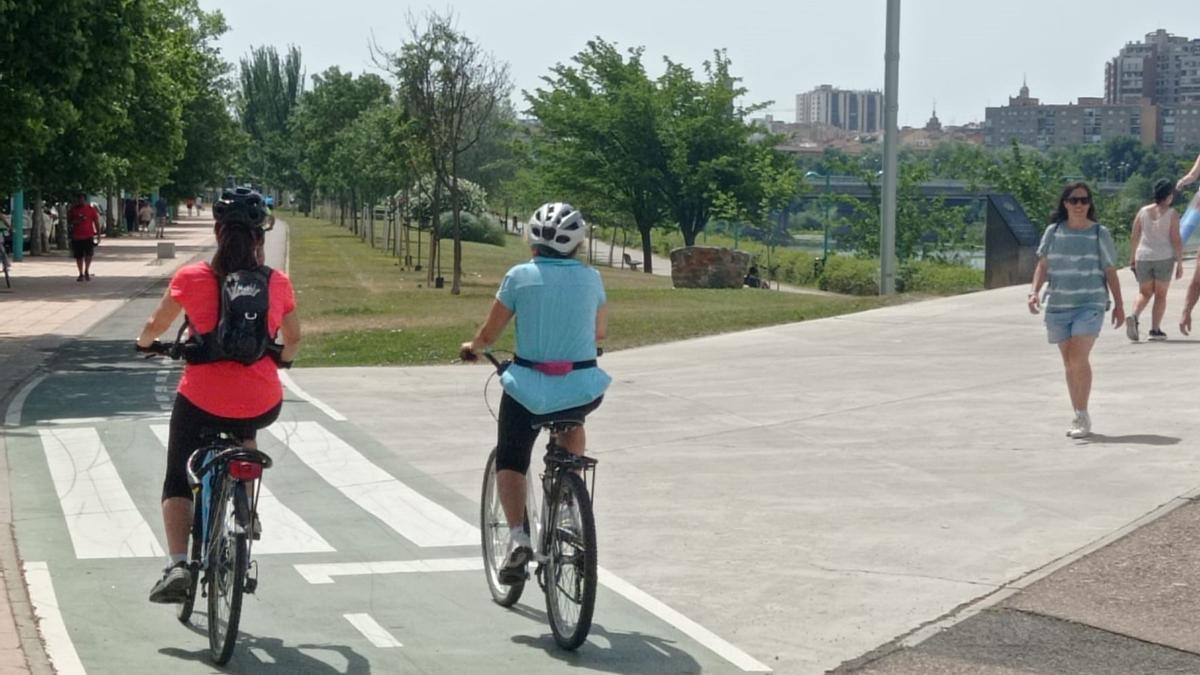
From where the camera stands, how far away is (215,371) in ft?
22.3

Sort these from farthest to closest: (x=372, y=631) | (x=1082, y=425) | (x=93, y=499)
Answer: (x=1082, y=425) → (x=93, y=499) → (x=372, y=631)

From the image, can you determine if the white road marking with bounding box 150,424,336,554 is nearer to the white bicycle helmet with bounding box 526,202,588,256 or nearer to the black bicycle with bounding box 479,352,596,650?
the black bicycle with bounding box 479,352,596,650

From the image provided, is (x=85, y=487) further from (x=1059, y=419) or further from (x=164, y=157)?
(x=164, y=157)

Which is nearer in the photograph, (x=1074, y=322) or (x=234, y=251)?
(x=234, y=251)

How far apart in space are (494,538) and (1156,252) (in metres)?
11.8

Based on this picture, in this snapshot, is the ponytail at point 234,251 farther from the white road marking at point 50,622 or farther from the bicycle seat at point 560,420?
the white road marking at point 50,622

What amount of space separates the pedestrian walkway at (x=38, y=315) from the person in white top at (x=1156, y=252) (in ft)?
34.7

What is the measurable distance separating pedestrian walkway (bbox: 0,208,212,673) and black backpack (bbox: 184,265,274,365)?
1.26 metres

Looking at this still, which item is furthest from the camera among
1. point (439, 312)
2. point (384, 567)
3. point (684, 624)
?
point (439, 312)

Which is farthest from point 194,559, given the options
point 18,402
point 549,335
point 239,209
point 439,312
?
point 439,312

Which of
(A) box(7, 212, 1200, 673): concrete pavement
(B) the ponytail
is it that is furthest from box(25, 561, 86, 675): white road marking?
(B) the ponytail

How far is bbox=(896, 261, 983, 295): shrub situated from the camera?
34.3 meters

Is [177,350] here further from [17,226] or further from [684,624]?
[17,226]

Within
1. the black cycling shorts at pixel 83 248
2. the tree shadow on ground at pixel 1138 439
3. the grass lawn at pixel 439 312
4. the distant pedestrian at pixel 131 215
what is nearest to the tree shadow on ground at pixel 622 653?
the tree shadow on ground at pixel 1138 439
